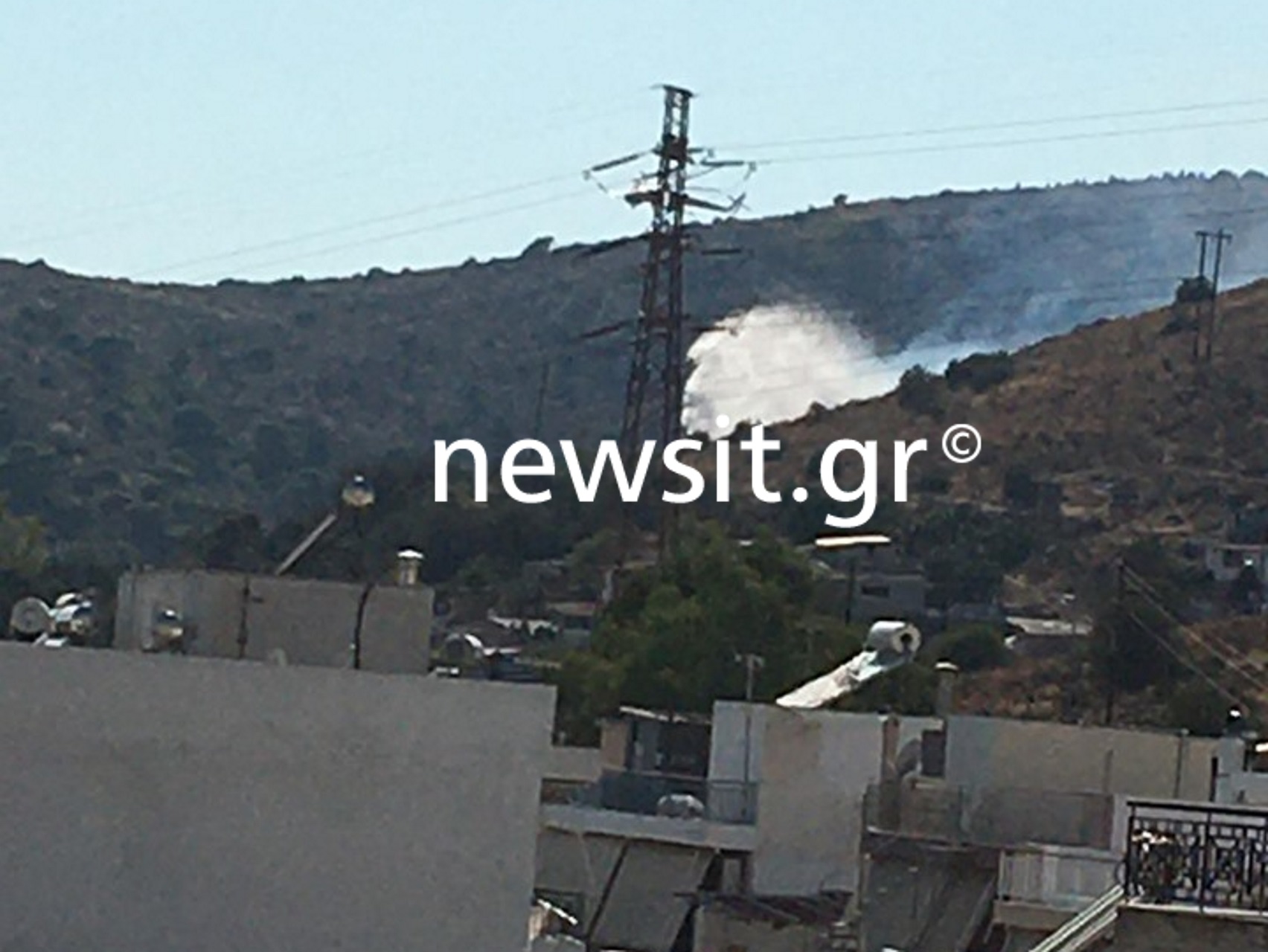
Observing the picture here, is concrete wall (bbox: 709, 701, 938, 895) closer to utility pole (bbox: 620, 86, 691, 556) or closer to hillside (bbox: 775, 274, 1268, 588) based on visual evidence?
utility pole (bbox: 620, 86, 691, 556)

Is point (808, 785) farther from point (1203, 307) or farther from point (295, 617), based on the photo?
point (1203, 307)

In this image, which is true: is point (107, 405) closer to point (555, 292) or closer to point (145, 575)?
point (555, 292)

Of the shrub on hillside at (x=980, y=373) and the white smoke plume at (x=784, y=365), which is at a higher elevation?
the white smoke plume at (x=784, y=365)

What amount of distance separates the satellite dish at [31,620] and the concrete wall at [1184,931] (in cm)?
1078

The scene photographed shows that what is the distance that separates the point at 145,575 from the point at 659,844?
35.9ft

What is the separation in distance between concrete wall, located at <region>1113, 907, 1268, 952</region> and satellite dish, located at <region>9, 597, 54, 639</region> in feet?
35.4

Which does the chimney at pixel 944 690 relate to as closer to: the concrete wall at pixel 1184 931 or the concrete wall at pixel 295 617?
the concrete wall at pixel 295 617

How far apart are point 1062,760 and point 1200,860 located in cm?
1712

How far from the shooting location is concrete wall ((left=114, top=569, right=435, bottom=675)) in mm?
22062

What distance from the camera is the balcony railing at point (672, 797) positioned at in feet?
107

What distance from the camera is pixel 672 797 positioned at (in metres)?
34.0

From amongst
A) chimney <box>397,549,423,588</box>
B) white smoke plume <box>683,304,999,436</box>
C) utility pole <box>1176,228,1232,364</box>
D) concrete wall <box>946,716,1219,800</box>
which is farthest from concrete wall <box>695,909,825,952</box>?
white smoke plume <box>683,304,999,436</box>

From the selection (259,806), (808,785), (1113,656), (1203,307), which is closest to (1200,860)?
(259,806)

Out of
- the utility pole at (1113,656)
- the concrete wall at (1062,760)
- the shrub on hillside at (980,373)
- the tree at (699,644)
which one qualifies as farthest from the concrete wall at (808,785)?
the shrub on hillside at (980,373)
